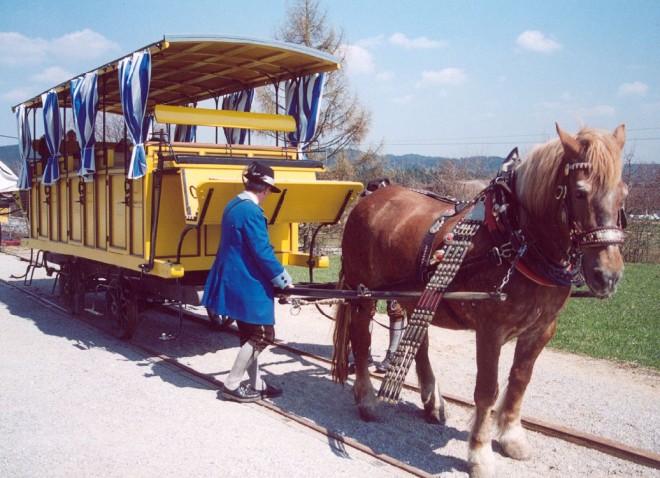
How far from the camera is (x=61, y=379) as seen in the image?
19.6ft

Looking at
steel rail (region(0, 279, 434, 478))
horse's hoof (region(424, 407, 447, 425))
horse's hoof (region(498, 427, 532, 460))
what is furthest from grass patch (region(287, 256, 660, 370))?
steel rail (region(0, 279, 434, 478))

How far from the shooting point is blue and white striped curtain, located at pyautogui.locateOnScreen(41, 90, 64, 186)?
27.8ft

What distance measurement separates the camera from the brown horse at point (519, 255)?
3268 millimetres

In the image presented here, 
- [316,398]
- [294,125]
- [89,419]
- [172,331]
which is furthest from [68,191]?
[316,398]

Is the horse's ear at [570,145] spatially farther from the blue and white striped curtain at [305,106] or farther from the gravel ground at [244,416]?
the blue and white striped curtain at [305,106]

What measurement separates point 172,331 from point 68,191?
2731 millimetres

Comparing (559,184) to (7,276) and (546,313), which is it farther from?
(7,276)

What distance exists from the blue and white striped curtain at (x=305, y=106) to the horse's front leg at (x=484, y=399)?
4.63 meters

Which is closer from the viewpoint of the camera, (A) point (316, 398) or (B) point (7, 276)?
(A) point (316, 398)

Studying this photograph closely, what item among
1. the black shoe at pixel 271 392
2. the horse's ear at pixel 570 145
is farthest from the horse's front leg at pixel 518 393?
the black shoe at pixel 271 392

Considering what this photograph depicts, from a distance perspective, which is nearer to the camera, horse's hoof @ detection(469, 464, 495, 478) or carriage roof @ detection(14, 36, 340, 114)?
horse's hoof @ detection(469, 464, 495, 478)

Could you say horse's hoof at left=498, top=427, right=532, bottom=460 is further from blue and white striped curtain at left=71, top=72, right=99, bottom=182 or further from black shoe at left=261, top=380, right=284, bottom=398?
blue and white striped curtain at left=71, top=72, right=99, bottom=182

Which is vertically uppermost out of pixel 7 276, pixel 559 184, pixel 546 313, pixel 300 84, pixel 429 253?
pixel 300 84

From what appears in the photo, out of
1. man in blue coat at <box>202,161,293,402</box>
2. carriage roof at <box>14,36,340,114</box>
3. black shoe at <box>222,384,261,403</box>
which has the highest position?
carriage roof at <box>14,36,340,114</box>
